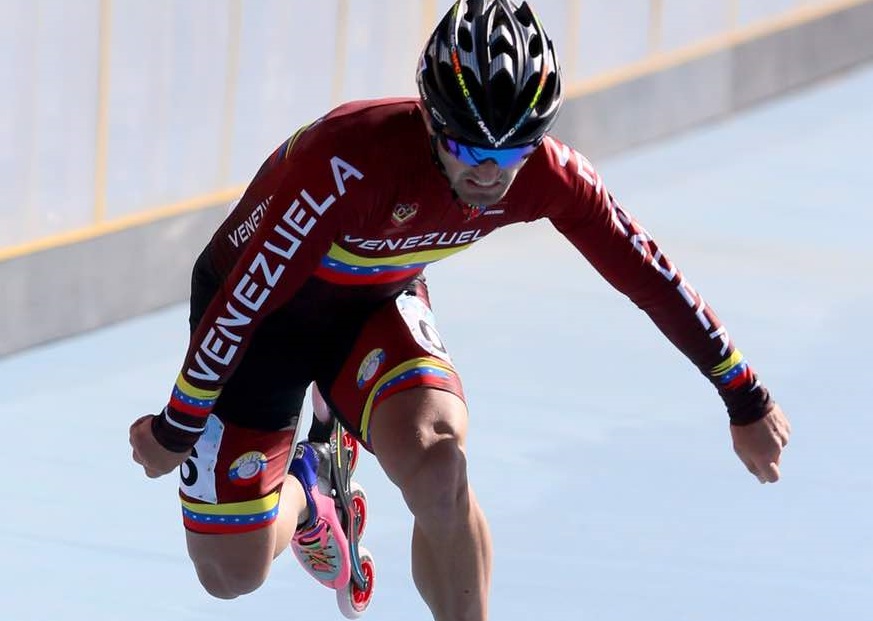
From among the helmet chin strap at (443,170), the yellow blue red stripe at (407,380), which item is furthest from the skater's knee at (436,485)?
the helmet chin strap at (443,170)

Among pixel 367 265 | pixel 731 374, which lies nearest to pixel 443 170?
pixel 367 265

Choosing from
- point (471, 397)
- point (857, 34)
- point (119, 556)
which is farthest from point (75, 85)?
point (857, 34)

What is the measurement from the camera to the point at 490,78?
3945 mm

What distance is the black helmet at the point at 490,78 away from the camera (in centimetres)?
389

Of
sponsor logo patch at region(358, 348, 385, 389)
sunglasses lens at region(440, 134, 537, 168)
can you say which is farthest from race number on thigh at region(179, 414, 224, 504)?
sunglasses lens at region(440, 134, 537, 168)

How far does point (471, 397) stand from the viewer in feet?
21.7

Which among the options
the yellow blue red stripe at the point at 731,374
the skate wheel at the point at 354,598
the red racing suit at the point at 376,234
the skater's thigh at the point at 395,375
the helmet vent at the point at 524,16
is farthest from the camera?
the skate wheel at the point at 354,598

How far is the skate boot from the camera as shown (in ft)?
15.8

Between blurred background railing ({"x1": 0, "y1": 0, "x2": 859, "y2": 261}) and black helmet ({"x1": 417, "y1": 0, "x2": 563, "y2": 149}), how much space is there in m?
2.86

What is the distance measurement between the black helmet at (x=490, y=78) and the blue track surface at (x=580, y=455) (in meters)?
1.47

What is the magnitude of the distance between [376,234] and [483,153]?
380 millimetres

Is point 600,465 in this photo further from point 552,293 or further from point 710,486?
point 552,293

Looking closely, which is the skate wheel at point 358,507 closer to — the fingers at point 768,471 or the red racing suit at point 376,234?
the red racing suit at point 376,234

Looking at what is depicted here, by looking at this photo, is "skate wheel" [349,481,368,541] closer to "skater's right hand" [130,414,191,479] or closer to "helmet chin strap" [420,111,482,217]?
"skater's right hand" [130,414,191,479]
